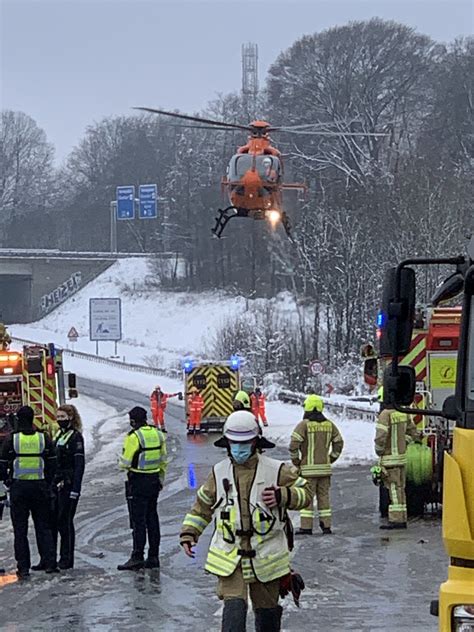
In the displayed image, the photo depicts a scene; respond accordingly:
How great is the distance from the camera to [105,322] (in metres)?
68.4

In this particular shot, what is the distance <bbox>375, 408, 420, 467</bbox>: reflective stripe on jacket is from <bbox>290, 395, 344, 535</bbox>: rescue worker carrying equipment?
47 cm

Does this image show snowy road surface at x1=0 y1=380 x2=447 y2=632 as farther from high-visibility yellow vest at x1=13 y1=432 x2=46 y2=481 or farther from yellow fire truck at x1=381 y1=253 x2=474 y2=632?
yellow fire truck at x1=381 y1=253 x2=474 y2=632

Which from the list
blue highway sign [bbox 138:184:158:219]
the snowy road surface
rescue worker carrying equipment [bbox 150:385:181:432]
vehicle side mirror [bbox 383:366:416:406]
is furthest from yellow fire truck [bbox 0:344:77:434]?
blue highway sign [bbox 138:184:158:219]

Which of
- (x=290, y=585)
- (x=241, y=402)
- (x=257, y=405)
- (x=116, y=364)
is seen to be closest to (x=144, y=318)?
(x=116, y=364)

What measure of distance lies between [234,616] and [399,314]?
233cm

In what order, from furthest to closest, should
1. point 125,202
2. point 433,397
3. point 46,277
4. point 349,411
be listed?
point 46,277 < point 125,202 < point 349,411 < point 433,397

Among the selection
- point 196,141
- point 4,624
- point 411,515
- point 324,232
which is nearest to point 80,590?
point 4,624

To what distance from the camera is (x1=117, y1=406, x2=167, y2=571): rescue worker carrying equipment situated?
12.7 meters

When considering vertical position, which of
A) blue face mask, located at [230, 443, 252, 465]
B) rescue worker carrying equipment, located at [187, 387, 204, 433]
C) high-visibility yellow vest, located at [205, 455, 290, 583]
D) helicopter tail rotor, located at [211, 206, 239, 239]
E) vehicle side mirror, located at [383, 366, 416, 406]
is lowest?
rescue worker carrying equipment, located at [187, 387, 204, 433]

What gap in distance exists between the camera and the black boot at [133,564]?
12453 millimetres

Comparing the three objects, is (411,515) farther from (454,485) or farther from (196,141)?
(196,141)

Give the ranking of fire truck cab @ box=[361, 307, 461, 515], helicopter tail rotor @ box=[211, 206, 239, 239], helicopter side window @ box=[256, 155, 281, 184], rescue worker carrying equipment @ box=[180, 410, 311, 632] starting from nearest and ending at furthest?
1. rescue worker carrying equipment @ box=[180, 410, 311, 632]
2. fire truck cab @ box=[361, 307, 461, 515]
3. helicopter tail rotor @ box=[211, 206, 239, 239]
4. helicopter side window @ box=[256, 155, 281, 184]

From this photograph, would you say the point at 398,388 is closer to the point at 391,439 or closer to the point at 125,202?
the point at 391,439

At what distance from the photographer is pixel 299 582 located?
796cm
